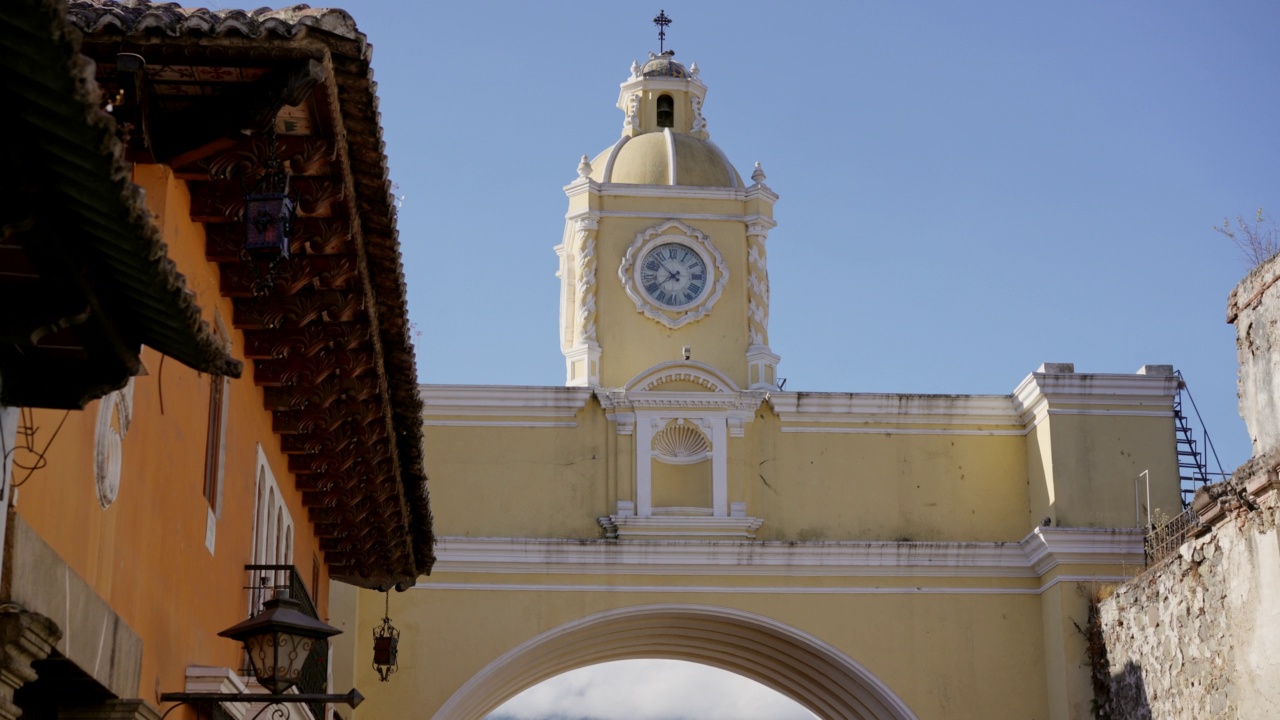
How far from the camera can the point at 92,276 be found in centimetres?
513

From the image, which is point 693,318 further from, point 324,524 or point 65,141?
point 65,141

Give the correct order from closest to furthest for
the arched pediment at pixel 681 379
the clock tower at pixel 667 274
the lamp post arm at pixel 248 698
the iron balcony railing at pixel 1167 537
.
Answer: the lamp post arm at pixel 248 698, the iron balcony railing at pixel 1167 537, the arched pediment at pixel 681 379, the clock tower at pixel 667 274

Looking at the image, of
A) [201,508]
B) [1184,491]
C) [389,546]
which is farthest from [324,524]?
[1184,491]

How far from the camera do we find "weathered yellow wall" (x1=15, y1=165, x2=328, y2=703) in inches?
259

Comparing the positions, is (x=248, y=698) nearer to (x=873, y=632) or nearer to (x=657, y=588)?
(x=657, y=588)

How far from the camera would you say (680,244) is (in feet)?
76.7

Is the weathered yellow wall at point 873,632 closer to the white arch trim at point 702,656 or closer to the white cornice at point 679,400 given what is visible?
the white arch trim at point 702,656

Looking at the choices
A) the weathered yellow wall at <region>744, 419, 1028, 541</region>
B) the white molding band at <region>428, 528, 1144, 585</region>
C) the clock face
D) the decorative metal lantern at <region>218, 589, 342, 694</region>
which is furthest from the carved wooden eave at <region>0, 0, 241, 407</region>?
the clock face

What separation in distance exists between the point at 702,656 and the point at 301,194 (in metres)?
16.0

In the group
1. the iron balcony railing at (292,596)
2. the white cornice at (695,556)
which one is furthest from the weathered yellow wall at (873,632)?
the iron balcony railing at (292,596)

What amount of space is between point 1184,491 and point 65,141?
63.1 feet

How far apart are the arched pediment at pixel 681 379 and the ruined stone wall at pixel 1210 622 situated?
4942mm

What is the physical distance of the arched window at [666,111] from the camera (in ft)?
82.2

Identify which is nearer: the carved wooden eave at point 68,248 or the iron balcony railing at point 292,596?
the carved wooden eave at point 68,248
